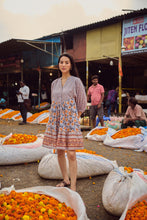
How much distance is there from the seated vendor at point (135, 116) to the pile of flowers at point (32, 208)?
4.81m

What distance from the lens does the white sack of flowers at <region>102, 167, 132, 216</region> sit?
2.36 metres

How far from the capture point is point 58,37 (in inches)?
610

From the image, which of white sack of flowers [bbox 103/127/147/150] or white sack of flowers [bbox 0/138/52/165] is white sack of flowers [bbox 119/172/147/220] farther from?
white sack of flowers [bbox 103/127/147/150]

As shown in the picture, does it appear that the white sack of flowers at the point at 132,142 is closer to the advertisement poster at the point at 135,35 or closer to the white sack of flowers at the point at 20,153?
the white sack of flowers at the point at 20,153

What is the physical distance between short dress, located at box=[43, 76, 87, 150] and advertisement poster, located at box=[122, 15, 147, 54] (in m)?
9.74

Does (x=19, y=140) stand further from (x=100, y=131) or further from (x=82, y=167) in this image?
(x=100, y=131)

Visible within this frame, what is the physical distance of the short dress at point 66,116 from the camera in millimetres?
2633

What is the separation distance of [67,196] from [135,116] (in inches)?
194

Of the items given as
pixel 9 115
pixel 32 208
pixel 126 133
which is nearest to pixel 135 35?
pixel 126 133

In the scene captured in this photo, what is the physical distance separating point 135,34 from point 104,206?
11.1m

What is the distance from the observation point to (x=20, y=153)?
13.4 ft

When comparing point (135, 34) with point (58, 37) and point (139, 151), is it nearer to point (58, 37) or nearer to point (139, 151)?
point (58, 37)

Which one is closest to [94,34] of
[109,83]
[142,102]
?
[142,102]

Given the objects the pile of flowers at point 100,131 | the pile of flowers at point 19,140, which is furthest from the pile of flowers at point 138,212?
the pile of flowers at point 100,131
